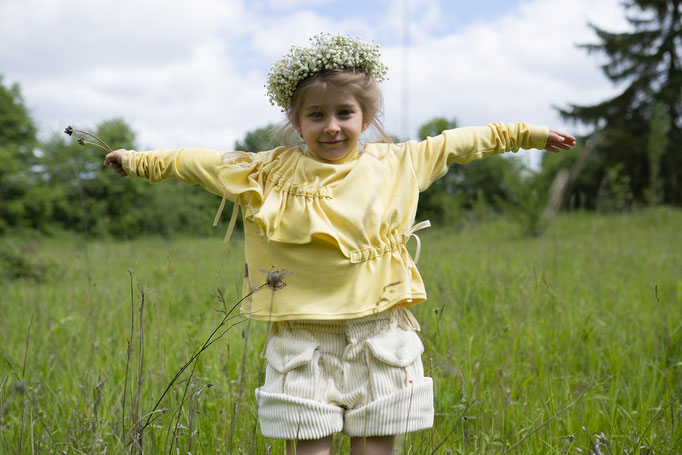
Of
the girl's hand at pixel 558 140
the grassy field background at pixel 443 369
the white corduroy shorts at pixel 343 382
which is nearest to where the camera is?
the white corduroy shorts at pixel 343 382

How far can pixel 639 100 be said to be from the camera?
20.6m

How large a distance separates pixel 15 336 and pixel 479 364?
321 centimetres

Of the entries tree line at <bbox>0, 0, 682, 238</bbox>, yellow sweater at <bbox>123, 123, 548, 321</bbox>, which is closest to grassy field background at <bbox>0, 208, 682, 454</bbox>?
yellow sweater at <bbox>123, 123, 548, 321</bbox>

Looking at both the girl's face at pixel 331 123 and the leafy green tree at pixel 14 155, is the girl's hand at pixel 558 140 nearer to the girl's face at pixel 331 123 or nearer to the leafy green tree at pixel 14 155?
the girl's face at pixel 331 123

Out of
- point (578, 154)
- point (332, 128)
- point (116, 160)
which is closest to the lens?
point (332, 128)

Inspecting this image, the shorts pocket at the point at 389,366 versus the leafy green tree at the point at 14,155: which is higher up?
the leafy green tree at the point at 14,155

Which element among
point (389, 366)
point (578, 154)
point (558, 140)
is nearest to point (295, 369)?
point (389, 366)

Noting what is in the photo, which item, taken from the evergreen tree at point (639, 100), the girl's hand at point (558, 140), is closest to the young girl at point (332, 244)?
the girl's hand at point (558, 140)

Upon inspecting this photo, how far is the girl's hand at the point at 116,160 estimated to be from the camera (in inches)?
76.9

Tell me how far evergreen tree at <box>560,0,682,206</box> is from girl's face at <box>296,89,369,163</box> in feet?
64.3

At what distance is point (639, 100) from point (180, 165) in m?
23.1

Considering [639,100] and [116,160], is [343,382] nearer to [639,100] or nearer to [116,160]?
[116,160]

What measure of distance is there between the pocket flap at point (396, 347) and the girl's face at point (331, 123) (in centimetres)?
68

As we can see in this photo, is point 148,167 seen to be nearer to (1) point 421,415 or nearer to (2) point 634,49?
(1) point 421,415
